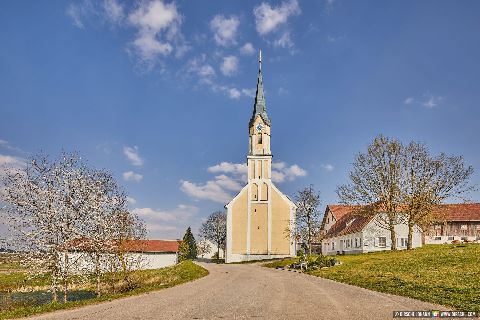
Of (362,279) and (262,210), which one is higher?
(262,210)

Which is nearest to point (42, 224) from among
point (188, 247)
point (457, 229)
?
point (457, 229)

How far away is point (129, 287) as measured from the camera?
86.2 ft

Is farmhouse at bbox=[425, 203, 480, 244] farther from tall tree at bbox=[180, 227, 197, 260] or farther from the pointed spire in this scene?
tall tree at bbox=[180, 227, 197, 260]

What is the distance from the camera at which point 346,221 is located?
60500 mm

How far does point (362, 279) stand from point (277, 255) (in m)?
33.7

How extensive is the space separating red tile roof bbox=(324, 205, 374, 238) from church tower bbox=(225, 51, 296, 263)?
833cm

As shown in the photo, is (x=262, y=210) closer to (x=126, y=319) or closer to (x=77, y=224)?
(x=77, y=224)

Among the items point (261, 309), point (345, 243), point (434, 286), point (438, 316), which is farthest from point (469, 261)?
point (345, 243)

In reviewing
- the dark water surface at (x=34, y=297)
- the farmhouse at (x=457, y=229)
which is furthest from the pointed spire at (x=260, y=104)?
the dark water surface at (x=34, y=297)

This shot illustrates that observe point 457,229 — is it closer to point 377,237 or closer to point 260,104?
point 377,237

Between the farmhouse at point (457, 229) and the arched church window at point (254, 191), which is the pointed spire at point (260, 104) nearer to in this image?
the arched church window at point (254, 191)

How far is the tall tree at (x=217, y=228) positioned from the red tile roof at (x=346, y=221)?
31.8 m

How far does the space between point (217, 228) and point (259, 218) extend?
1615 inches

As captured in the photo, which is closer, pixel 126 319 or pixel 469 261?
pixel 126 319
